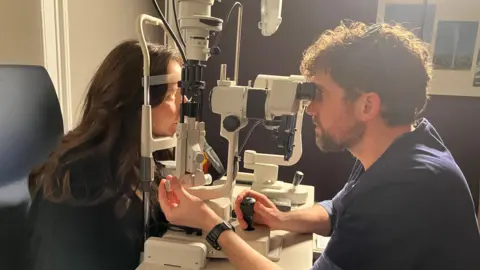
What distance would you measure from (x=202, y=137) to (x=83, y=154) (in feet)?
1.25

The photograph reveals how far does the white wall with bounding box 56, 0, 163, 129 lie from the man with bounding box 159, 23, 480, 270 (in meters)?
1.15

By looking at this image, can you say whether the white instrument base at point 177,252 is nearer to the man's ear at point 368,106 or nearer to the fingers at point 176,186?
the fingers at point 176,186

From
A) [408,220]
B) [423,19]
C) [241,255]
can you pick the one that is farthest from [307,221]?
[423,19]

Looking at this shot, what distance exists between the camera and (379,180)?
39.2 inches

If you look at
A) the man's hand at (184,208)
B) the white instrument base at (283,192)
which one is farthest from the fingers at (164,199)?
the white instrument base at (283,192)

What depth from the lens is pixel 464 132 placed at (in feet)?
7.75

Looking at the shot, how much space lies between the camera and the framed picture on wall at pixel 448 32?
2260mm

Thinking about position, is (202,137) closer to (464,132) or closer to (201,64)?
(201,64)

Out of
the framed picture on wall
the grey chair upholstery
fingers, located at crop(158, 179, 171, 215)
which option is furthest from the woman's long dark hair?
the framed picture on wall

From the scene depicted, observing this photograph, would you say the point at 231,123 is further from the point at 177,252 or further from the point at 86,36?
the point at 86,36

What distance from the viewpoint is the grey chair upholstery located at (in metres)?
1.67

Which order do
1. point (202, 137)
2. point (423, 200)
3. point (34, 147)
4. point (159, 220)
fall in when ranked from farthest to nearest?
point (34, 147) → point (159, 220) → point (202, 137) → point (423, 200)

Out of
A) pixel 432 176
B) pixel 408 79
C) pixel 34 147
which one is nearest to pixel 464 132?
pixel 408 79

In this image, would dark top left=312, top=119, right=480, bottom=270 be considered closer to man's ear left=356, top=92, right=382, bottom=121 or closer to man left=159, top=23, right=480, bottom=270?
man left=159, top=23, right=480, bottom=270
